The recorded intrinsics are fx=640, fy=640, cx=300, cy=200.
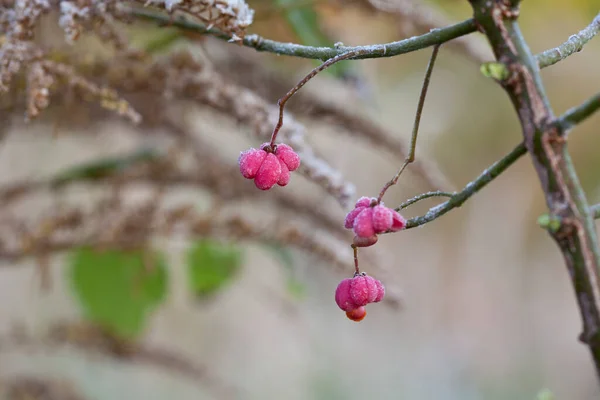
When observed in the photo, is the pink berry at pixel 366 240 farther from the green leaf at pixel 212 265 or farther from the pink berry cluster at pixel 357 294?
the green leaf at pixel 212 265

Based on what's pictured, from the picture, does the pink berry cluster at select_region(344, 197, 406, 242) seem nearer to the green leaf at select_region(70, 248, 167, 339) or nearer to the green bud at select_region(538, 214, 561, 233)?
the green bud at select_region(538, 214, 561, 233)

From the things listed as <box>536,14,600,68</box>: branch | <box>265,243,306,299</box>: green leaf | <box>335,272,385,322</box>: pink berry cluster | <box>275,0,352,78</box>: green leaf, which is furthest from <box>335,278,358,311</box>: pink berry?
<box>265,243,306,299</box>: green leaf

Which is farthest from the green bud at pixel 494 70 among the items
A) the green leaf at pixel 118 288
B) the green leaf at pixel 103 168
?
the green leaf at pixel 118 288

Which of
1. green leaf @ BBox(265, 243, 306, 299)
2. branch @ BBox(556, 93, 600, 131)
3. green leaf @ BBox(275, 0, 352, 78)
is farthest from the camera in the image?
green leaf @ BBox(265, 243, 306, 299)

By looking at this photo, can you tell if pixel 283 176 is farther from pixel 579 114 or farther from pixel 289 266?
pixel 289 266

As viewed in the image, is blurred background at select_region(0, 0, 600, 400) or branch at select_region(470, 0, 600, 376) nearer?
branch at select_region(470, 0, 600, 376)

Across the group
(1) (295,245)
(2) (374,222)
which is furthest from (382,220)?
(1) (295,245)

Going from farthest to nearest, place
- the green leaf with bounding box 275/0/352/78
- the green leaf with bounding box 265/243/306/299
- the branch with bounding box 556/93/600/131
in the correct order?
the green leaf with bounding box 265/243/306/299 → the green leaf with bounding box 275/0/352/78 → the branch with bounding box 556/93/600/131
